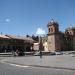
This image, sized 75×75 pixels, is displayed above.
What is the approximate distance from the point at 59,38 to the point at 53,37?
5.01 meters

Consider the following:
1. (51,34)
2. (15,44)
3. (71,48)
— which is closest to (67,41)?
(71,48)

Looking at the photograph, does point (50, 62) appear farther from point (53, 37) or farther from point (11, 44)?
point (53, 37)

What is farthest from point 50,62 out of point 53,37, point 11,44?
point 53,37

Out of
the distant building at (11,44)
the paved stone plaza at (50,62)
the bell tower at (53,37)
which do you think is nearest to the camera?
the paved stone plaza at (50,62)

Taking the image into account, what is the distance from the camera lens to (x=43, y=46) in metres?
149

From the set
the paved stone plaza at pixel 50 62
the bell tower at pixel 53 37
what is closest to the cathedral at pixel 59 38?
the bell tower at pixel 53 37

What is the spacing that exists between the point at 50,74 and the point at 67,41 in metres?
129

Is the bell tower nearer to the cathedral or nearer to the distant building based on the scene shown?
the cathedral

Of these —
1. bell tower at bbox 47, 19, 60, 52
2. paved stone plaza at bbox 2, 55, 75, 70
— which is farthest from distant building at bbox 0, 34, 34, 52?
paved stone plaza at bbox 2, 55, 75, 70

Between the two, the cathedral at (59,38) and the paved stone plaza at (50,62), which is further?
the cathedral at (59,38)

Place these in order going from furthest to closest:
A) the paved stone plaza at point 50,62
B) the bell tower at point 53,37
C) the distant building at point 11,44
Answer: the bell tower at point 53,37, the distant building at point 11,44, the paved stone plaza at point 50,62

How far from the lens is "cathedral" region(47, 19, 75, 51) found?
A: 448 ft

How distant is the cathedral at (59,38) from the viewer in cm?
13650

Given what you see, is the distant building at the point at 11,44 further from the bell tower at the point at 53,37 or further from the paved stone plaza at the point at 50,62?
the paved stone plaza at the point at 50,62
